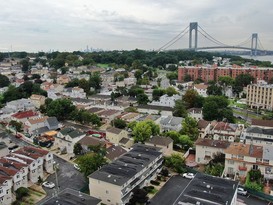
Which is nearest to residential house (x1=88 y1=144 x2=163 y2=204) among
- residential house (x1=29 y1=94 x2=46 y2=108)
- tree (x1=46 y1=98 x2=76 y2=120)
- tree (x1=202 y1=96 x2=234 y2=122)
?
tree (x1=202 y1=96 x2=234 y2=122)

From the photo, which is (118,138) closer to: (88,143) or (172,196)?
(88,143)

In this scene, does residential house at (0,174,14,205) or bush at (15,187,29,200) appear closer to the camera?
residential house at (0,174,14,205)

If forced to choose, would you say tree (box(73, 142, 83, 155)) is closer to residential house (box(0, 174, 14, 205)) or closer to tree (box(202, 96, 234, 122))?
residential house (box(0, 174, 14, 205))

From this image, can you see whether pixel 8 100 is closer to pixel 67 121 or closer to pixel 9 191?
pixel 67 121

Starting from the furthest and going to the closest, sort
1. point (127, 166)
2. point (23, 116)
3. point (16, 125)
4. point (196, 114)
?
point (196, 114) → point (23, 116) → point (16, 125) → point (127, 166)

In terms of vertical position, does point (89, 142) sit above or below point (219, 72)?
below

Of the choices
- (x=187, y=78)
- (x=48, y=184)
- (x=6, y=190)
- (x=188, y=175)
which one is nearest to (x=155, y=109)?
(x=188, y=175)

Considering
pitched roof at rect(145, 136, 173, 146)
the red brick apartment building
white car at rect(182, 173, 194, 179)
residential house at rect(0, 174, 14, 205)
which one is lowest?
white car at rect(182, 173, 194, 179)
